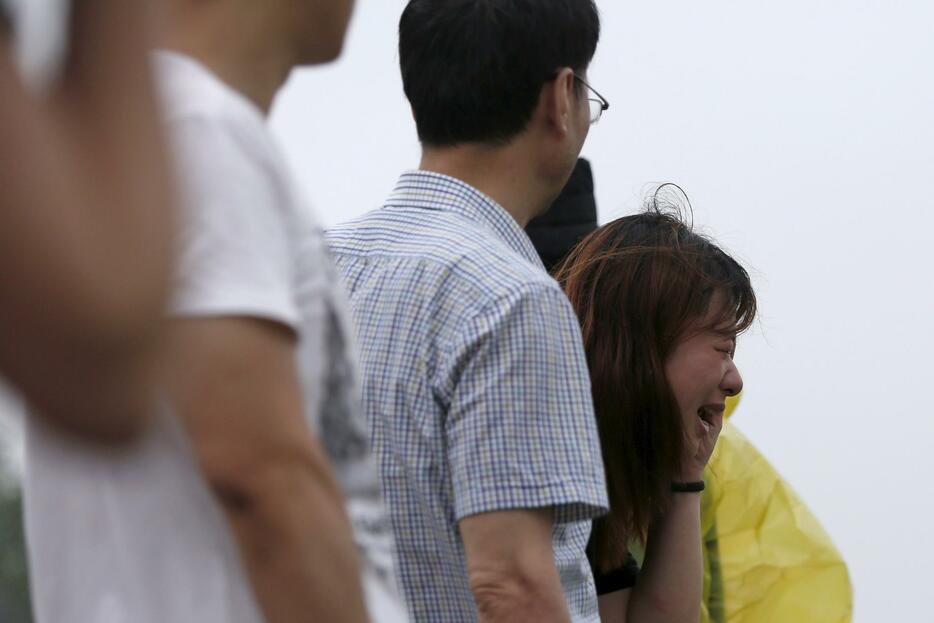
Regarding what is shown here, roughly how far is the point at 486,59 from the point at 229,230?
0.77m

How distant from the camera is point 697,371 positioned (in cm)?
173

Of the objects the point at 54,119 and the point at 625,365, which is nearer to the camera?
the point at 54,119

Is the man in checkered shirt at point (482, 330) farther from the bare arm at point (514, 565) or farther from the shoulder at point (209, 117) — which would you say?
the shoulder at point (209, 117)

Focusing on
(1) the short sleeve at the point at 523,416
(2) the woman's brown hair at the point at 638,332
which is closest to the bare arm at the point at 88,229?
(1) the short sleeve at the point at 523,416

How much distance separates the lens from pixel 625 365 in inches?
66.9

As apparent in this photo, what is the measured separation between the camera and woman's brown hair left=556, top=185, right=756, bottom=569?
1.69m

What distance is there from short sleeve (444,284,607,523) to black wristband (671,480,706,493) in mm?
603

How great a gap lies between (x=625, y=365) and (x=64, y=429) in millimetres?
1299

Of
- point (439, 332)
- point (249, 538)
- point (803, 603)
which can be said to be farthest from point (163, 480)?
point (803, 603)

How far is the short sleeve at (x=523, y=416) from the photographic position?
1171 millimetres

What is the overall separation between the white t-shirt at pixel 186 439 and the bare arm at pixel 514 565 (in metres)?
0.45

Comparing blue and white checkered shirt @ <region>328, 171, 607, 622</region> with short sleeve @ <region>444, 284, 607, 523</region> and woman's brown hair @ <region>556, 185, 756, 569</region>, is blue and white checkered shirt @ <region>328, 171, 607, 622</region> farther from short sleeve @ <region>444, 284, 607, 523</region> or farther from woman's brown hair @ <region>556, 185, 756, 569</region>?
woman's brown hair @ <region>556, 185, 756, 569</region>

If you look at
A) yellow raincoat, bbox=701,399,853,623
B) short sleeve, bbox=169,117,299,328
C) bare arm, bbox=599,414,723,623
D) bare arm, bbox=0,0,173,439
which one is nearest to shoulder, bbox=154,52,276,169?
short sleeve, bbox=169,117,299,328

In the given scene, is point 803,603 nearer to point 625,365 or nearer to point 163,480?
point 625,365
